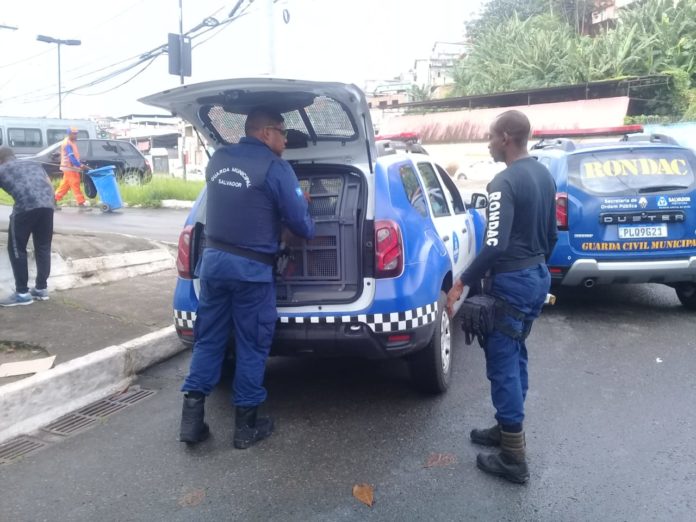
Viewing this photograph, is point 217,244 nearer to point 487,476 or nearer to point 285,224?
point 285,224

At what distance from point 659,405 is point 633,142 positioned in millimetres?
3201

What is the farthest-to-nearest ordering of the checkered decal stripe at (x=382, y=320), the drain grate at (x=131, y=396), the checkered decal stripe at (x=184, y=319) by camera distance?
the drain grate at (x=131, y=396)
the checkered decal stripe at (x=184, y=319)
the checkered decal stripe at (x=382, y=320)

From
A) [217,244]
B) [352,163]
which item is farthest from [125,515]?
[352,163]

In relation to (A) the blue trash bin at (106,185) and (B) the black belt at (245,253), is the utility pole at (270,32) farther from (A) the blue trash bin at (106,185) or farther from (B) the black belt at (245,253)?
(B) the black belt at (245,253)

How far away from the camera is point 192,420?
11.7ft

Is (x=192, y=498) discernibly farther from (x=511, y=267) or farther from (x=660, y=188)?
(x=660, y=188)

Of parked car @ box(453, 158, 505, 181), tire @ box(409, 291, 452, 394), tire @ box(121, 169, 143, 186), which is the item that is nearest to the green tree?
parked car @ box(453, 158, 505, 181)

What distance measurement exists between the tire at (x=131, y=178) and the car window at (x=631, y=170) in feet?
44.5

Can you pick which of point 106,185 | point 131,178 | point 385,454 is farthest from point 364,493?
point 131,178

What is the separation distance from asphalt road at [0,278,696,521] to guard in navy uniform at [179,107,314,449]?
0.30 metres

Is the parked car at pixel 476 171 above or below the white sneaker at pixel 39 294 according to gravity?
above

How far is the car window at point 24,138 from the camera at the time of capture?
22484 mm

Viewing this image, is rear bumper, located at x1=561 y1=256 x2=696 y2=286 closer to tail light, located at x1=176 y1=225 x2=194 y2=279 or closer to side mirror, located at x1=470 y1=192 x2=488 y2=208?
side mirror, located at x1=470 y1=192 x2=488 y2=208

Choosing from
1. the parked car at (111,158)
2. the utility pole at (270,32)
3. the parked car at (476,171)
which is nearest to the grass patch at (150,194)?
the parked car at (111,158)
